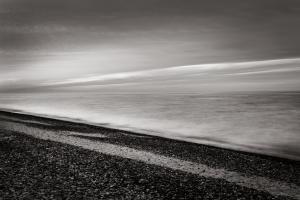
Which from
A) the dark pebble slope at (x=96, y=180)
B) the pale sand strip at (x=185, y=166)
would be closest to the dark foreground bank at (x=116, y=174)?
the dark pebble slope at (x=96, y=180)

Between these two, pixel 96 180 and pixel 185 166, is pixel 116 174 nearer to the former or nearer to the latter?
pixel 96 180

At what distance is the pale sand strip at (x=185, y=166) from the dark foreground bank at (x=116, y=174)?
140 millimetres

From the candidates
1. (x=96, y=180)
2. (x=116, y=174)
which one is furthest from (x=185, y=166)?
(x=96, y=180)

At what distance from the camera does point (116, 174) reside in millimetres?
4270

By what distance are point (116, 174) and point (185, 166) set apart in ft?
3.32

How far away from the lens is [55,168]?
4.59 meters

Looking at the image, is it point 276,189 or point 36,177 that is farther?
point 36,177

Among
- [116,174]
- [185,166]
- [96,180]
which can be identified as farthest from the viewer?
[185,166]

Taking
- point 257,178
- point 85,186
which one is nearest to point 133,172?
point 85,186

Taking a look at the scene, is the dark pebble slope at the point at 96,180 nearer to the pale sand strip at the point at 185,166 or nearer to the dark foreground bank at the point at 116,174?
the dark foreground bank at the point at 116,174

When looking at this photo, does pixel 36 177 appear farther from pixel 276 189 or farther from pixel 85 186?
pixel 276 189

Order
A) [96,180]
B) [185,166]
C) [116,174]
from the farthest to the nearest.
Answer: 1. [185,166]
2. [116,174]
3. [96,180]

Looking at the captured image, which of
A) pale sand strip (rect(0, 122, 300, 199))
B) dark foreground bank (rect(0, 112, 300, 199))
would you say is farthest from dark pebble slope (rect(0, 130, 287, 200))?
pale sand strip (rect(0, 122, 300, 199))

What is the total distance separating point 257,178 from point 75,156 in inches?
106
